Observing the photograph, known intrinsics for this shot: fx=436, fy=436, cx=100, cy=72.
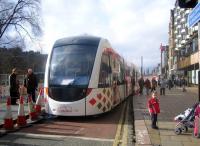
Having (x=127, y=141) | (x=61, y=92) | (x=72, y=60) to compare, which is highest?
(x=72, y=60)

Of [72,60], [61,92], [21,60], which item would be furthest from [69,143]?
[21,60]

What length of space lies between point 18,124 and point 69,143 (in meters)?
3.32

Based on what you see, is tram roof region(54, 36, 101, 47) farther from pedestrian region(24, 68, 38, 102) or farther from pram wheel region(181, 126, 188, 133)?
pram wheel region(181, 126, 188, 133)

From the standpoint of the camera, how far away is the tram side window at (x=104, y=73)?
52.6 ft

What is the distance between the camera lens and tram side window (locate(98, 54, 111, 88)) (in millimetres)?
16031

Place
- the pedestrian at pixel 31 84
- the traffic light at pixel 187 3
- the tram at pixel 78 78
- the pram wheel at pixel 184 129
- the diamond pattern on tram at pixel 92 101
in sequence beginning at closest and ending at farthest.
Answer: the traffic light at pixel 187 3, the pram wheel at pixel 184 129, the tram at pixel 78 78, the diamond pattern on tram at pixel 92 101, the pedestrian at pixel 31 84

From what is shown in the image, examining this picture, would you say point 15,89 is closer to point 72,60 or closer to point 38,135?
point 72,60

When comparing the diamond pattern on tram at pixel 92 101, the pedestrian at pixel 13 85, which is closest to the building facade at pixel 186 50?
the pedestrian at pixel 13 85

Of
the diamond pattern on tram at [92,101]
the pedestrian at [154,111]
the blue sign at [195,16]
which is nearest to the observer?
the blue sign at [195,16]

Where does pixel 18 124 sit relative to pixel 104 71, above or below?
below

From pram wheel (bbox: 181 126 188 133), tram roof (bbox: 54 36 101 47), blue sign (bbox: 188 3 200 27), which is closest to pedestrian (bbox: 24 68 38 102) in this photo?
tram roof (bbox: 54 36 101 47)

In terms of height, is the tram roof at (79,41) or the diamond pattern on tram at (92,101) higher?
the tram roof at (79,41)

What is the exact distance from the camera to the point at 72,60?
Answer: 15.9 meters

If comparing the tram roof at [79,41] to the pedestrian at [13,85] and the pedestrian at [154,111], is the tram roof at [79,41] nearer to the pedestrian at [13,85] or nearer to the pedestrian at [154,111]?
the pedestrian at [154,111]
